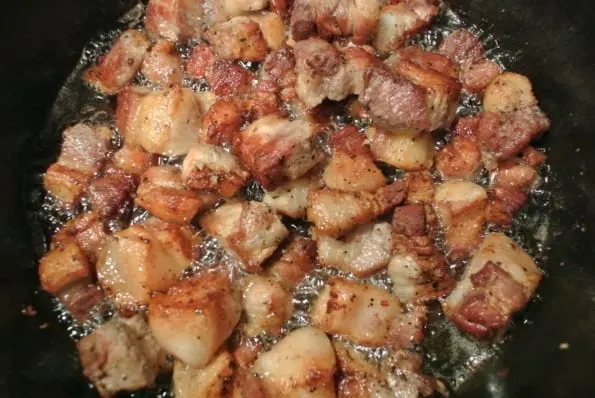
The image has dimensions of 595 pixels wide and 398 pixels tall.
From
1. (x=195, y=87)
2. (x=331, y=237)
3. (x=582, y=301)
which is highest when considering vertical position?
(x=195, y=87)

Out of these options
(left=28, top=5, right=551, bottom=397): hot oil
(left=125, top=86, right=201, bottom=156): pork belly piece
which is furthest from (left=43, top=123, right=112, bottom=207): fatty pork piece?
(left=125, top=86, right=201, bottom=156): pork belly piece

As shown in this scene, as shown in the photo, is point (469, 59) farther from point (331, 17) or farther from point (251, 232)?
point (251, 232)

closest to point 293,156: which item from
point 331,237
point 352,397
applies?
point 331,237

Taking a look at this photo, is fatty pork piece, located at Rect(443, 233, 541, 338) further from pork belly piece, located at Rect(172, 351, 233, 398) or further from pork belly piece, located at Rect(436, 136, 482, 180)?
pork belly piece, located at Rect(172, 351, 233, 398)

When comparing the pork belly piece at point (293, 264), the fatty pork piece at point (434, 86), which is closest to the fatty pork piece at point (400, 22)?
the fatty pork piece at point (434, 86)

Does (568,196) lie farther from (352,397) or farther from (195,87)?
(195,87)

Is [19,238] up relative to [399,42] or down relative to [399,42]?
down

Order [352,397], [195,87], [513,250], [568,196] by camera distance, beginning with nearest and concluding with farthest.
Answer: [352,397] → [513,250] → [568,196] → [195,87]
